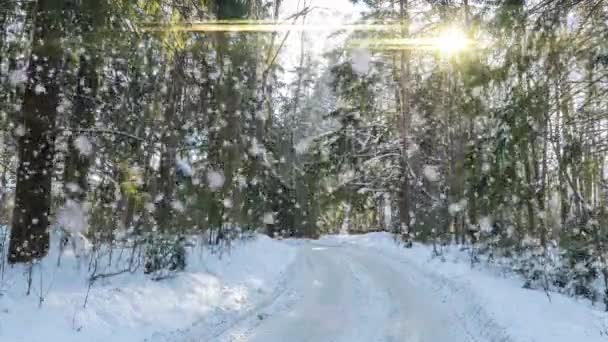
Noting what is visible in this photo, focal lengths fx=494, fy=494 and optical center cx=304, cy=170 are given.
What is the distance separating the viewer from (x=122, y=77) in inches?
450

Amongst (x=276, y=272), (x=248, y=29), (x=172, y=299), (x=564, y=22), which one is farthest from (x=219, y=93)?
(x=564, y=22)

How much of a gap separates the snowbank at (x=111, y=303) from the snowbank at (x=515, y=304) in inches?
145

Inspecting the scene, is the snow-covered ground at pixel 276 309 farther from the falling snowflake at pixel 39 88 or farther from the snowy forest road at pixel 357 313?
the falling snowflake at pixel 39 88

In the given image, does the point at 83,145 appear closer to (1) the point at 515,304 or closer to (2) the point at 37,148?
(2) the point at 37,148

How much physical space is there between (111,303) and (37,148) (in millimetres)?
2725

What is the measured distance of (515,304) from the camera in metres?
7.62

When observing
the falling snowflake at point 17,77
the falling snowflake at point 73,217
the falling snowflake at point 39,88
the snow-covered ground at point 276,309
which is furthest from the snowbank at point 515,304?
the falling snowflake at point 17,77

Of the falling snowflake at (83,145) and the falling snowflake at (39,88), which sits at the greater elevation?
the falling snowflake at (39,88)

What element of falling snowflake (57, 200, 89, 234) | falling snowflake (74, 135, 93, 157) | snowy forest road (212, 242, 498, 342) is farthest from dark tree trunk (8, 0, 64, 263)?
A: snowy forest road (212, 242, 498, 342)

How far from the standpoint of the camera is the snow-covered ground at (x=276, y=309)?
5.52 meters

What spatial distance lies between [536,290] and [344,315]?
13.1 ft

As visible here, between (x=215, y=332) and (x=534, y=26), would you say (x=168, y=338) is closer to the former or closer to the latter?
(x=215, y=332)

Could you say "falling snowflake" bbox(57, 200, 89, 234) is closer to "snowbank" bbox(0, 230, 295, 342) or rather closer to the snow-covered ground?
"snowbank" bbox(0, 230, 295, 342)

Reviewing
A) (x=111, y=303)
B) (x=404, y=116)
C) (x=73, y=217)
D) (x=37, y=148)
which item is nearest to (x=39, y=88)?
(x=37, y=148)
